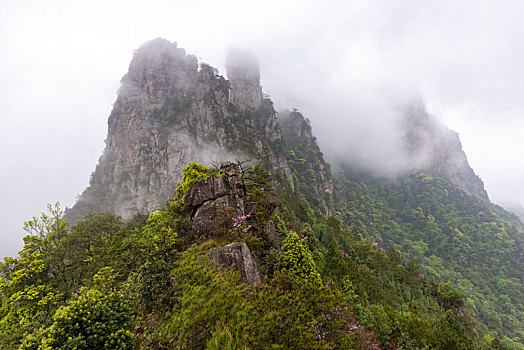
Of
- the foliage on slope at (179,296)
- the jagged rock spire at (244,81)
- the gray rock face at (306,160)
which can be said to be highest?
the jagged rock spire at (244,81)

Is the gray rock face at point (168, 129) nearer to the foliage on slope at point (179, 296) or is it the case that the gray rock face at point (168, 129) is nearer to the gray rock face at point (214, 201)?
the gray rock face at point (214, 201)

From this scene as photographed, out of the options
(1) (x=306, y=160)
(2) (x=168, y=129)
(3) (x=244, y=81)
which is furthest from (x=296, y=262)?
(3) (x=244, y=81)

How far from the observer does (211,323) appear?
6.38 meters

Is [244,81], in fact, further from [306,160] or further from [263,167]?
[263,167]

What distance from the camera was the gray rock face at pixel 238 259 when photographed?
9.56 meters

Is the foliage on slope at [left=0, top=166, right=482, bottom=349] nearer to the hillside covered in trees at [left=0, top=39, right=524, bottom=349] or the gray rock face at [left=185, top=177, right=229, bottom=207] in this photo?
the hillside covered in trees at [left=0, top=39, right=524, bottom=349]

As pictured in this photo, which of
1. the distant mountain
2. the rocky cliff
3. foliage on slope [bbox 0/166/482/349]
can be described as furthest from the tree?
the rocky cliff

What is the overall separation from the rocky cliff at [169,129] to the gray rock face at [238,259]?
164 ft

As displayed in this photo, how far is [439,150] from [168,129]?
6396 inches

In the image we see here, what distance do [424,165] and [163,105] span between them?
149 meters

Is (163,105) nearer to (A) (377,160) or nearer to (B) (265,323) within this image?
(B) (265,323)

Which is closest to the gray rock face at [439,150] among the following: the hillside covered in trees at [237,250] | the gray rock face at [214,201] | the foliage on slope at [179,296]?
the hillside covered in trees at [237,250]

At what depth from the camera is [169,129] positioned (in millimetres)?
76688

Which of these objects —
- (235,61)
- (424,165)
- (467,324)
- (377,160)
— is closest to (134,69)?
(235,61)
